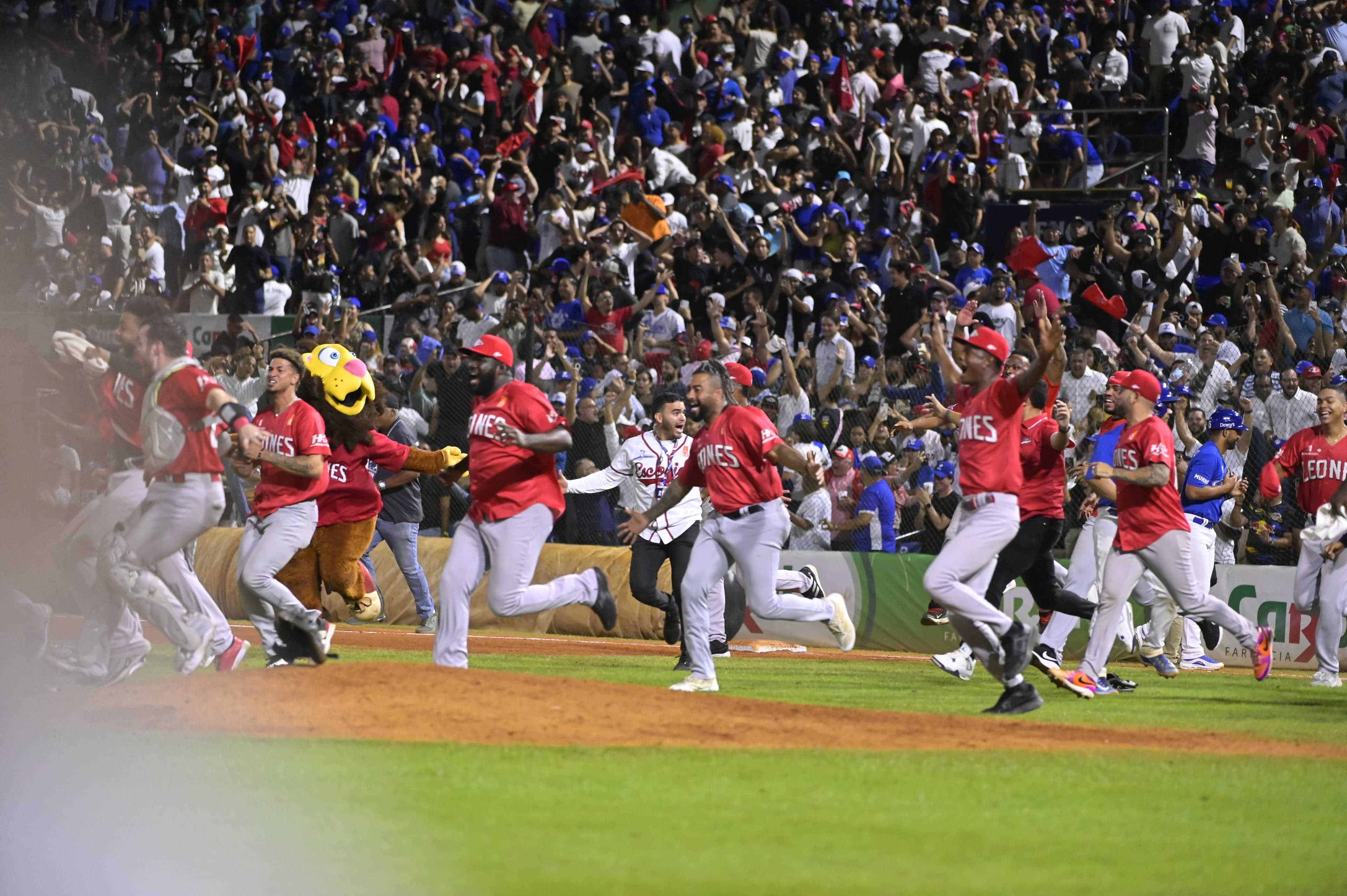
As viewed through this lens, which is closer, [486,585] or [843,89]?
[486,585]

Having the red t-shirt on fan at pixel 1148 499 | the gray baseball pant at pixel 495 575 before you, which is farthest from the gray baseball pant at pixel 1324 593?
the gray baseball pant at pixel 495 575

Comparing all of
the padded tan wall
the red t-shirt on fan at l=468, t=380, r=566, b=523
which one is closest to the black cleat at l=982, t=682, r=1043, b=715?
the red t-shirt on fan at l=468, t=380, r=566, b=523

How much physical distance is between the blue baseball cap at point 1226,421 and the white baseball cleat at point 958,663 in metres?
3.65

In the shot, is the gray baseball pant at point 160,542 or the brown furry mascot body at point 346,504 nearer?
the gray baseball pant at point 160,542

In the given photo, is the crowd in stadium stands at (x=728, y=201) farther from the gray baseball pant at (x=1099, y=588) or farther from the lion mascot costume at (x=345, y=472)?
the lion mascot costume at (x=345, y=472)

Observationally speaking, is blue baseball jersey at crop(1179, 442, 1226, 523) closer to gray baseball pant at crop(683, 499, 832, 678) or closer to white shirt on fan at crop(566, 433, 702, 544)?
white shirt on fan at crop(566, 433, 702, 544)

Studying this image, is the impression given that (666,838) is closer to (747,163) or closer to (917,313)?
(917,313)

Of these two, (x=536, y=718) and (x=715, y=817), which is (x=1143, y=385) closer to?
(x=536, y=718)

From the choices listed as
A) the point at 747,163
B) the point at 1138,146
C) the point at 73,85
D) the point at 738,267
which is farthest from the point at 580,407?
the point at 73,85

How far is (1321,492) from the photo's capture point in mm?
14406

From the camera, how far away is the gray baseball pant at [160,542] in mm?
10336

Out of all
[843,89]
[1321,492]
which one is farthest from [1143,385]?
[843,89]

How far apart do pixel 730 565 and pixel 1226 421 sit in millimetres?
5862

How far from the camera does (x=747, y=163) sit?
23516 mm
